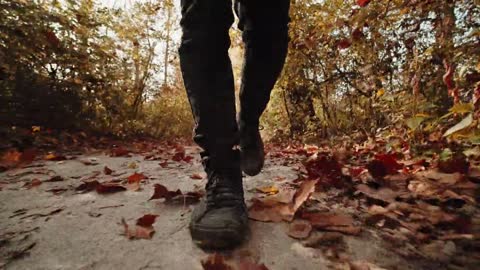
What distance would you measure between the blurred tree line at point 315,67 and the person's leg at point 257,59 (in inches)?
32.7

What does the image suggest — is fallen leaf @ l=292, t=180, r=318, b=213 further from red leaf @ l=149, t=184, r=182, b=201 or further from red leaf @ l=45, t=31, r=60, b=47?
red leaf @ l=45, t=31, r=60, b=47

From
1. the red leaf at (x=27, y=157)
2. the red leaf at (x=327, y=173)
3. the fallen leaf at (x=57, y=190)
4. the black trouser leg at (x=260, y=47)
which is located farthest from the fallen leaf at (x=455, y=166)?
the red leaf at (x=27, y=157)

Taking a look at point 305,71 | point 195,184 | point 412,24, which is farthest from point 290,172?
point 305,71

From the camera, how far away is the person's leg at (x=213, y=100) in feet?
3.67

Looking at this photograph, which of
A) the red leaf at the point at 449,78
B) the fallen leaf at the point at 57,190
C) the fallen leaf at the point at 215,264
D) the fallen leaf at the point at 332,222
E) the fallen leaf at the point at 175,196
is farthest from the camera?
the red leaf at the point at 449,78

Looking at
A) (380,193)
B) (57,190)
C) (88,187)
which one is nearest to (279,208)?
(380,193)

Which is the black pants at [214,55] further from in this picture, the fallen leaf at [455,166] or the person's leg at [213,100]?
the fallen leaf at [455,166]

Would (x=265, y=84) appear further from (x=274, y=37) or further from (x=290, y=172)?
(x=290, y=172)

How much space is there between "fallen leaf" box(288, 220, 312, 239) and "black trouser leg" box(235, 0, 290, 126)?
59cm

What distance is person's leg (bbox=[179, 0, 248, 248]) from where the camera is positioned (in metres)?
1.12

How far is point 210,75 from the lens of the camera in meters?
A: 1.17

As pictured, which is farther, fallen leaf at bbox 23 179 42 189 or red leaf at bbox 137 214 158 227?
fallen leaf at bbox 23 179 42 189

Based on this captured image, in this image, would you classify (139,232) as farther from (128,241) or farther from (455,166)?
(455,166)

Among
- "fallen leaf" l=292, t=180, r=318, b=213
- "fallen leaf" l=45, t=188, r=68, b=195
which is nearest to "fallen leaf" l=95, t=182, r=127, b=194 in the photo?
"fallen leaf" l=45, t=188, r=68, b=195
